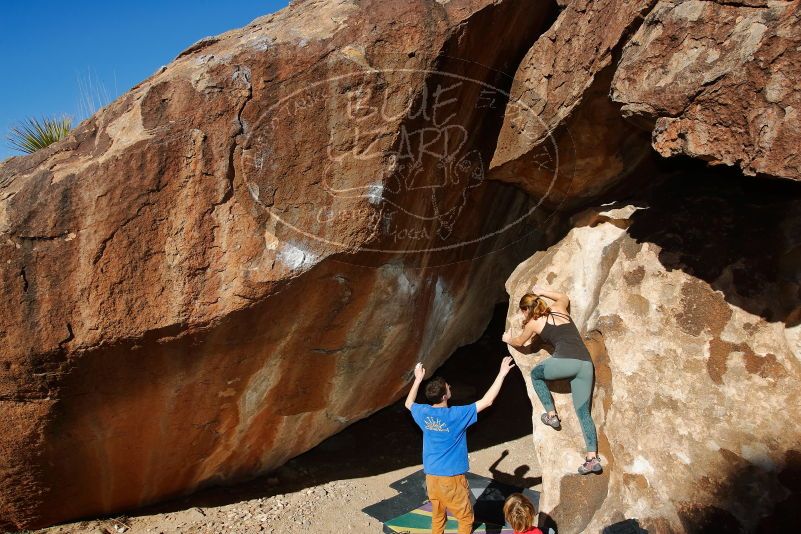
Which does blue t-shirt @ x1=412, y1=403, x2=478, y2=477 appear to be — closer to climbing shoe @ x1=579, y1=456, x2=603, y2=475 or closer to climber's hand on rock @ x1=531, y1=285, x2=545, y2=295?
climbing shoe @ x1=579, y1=456, x2=603, y2=475

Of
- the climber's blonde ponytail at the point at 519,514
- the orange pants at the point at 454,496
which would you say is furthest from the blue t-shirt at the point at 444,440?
the climber's blonde ponytail at the point at 519,514

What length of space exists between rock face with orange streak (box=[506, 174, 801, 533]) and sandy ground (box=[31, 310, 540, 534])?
1121mm

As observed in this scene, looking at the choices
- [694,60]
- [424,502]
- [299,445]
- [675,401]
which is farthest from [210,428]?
[694,60]

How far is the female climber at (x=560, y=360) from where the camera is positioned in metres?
3.29

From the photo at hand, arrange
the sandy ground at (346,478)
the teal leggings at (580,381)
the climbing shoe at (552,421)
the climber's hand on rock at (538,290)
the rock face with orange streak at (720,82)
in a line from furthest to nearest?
the sandy ground at (346,478), the climber's hand on rock at (538,290), the climbing shoe at (552,421), the teal leggings at (580,381), the rock face with orange streak at (720,82)

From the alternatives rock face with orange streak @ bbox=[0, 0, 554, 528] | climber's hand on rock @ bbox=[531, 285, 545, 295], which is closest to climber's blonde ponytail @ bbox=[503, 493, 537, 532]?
climber's hand on rock @ bbox=[531, 285, 545, 295]

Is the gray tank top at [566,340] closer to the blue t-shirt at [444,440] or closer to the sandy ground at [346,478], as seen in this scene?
the blue t-shirt at [444,440]

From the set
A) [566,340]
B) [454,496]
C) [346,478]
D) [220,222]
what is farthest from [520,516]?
[220,222]

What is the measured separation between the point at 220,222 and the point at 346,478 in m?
2.23

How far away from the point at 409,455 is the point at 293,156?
2.63m

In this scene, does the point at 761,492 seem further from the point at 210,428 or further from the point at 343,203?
the point at 210,428

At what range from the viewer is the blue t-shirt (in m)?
3.15

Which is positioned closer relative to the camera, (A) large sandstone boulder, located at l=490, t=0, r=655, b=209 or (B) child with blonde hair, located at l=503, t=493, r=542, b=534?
(B) child with blonde hair, located at l=503, t=493, r=542, b=534

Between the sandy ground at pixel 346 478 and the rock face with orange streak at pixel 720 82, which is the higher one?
the rock face with orange streak at pixel 720 82
